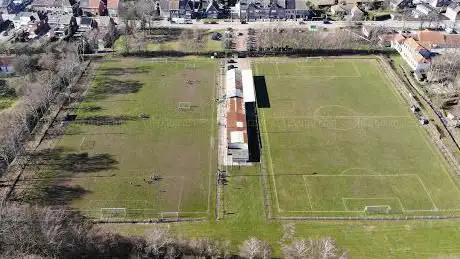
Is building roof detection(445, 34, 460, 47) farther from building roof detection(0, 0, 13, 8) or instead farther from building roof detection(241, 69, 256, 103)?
building roof detection(0, 0, 13, 8)

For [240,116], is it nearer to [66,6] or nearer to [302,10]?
[302,10]

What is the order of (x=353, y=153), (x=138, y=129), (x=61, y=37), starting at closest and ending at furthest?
(x=353, y=153)
(x=138, y=129)
(x=61, y=37)

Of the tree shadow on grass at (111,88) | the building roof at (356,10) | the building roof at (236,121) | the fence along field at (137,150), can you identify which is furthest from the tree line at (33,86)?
the building roof at (356,10)

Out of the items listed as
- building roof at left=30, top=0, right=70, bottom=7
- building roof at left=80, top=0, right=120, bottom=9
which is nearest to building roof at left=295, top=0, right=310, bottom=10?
building roof at left=80, top=0, right=120, bottom=9

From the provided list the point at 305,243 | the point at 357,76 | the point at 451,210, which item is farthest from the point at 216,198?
the point at 357,76

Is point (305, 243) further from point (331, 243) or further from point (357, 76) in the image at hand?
point (357, 76)

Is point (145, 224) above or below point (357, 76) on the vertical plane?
below

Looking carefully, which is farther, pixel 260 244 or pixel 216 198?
pixel 216 198

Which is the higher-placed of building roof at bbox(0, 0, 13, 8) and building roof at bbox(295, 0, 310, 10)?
building roof at bbox(0, 0, 13, 8)
